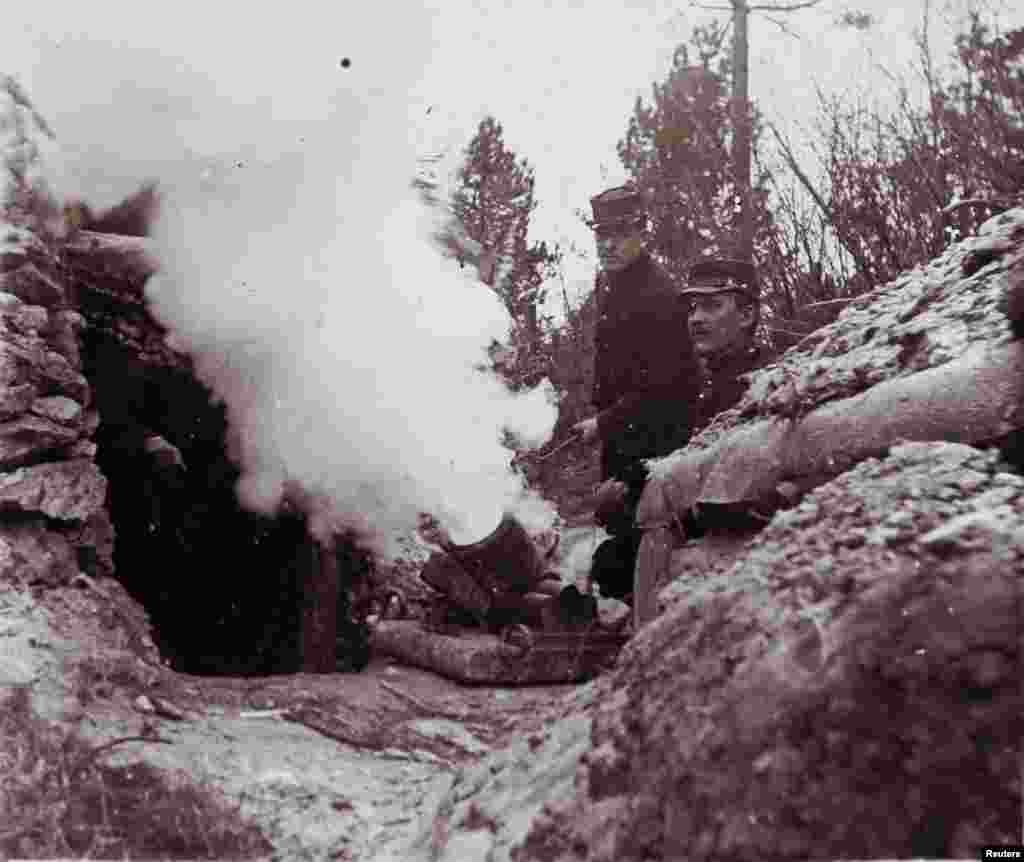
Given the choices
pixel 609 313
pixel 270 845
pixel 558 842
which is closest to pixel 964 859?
pixel 558 842

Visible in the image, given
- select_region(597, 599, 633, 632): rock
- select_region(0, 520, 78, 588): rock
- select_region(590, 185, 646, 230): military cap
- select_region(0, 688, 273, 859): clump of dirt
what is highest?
select_region(590, 185, 646, 230): military cap

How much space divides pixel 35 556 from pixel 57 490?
0.29 m

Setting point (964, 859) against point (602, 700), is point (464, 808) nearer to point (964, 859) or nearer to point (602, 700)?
point (602, 700)

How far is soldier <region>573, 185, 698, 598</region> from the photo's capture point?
429cm

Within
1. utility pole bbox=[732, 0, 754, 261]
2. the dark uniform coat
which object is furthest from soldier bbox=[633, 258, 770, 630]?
utility pole bbox=[732, 0, 754, 261]

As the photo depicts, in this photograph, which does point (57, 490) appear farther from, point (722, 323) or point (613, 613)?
point (722, 323)

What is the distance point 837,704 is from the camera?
1.48 metres

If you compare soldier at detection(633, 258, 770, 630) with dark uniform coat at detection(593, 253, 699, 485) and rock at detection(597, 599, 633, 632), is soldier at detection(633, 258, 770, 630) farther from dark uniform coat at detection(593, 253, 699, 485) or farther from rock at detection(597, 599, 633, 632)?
rock at detection(597, 599, 633, 632)

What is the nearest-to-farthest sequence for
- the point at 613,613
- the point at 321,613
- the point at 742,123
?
1. the point at 613,613
2. the point at 321,613
3. the point at 742,123

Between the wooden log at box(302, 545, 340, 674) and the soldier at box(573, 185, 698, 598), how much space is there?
1.57 meters

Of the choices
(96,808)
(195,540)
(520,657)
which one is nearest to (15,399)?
(195,540)

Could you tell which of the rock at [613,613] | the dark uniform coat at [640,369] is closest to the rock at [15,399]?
the dark uniform coat at [640,369]

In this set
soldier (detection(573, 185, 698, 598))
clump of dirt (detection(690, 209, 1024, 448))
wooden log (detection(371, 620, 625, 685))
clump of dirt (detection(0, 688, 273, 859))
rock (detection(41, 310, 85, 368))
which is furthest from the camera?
soldier (detection(573, 185, 698, 598))

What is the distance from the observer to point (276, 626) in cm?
487
